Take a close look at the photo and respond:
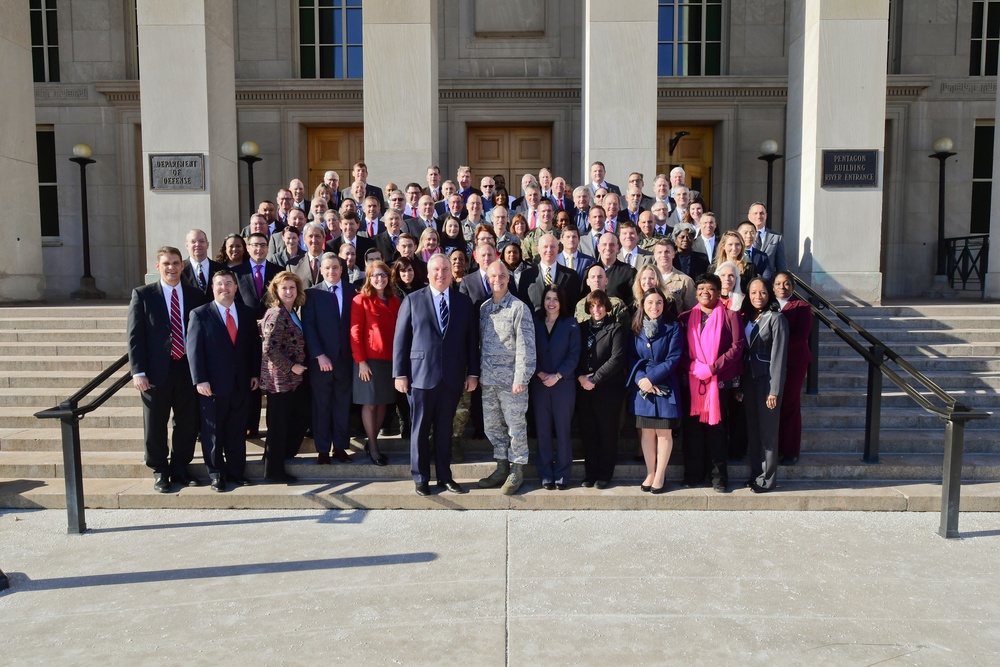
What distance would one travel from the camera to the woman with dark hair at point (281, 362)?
633cm

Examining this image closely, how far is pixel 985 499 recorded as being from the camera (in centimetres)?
616

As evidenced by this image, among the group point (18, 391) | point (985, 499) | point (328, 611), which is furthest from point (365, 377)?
point (985, 499)

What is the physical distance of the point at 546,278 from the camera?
6719 millimetres

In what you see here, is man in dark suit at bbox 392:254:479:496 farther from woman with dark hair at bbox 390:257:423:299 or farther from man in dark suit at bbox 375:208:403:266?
man in dark suit at bbox 375:208:403:266

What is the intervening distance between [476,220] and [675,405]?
3.55 metres

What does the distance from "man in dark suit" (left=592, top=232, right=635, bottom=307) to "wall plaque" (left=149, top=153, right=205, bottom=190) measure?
268 inches

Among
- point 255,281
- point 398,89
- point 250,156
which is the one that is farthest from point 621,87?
point 250,156

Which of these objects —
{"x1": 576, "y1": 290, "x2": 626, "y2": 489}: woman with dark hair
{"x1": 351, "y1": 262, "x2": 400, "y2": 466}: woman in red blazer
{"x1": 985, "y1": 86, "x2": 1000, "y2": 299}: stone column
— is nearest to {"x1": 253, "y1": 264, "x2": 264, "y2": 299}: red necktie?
{"x1": 351, "y1": 262, "x2": 400, "y2": 466}: woman in red blazer

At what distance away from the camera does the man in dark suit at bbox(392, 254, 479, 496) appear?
241 inches

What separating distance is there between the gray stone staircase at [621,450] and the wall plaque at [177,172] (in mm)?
2137

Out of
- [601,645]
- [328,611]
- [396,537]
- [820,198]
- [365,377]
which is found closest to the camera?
[601,645]

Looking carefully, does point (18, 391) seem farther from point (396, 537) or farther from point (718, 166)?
point (718, 166)

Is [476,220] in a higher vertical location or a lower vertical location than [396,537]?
higher

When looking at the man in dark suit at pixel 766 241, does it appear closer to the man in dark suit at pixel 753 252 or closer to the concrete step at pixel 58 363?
the man in dark suit at pixel 753 252
